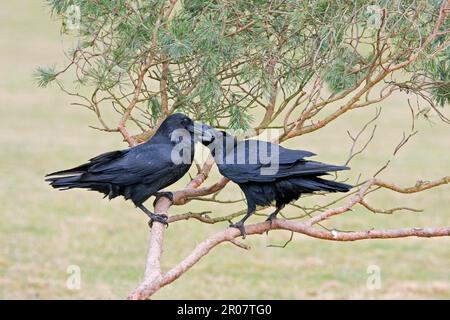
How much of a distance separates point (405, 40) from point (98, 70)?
1.41m

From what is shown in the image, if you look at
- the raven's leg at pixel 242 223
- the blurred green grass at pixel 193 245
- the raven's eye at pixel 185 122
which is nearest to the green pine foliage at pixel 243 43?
the raven's eye at pixel 185 122

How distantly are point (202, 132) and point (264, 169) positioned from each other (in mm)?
328

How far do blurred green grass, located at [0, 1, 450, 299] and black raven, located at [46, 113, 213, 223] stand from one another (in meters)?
2.68

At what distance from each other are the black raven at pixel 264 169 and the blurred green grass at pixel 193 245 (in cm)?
259

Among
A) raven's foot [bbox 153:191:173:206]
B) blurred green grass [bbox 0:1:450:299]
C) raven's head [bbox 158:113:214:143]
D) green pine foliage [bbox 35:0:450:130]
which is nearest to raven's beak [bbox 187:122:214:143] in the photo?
raven's head [bbox 158:113:214:143]

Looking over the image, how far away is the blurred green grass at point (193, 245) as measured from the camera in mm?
10133

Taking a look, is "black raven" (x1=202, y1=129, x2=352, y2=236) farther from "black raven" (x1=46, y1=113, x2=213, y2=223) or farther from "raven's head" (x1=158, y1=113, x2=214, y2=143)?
"black raven" (x1=46, y1=113, x2=213, y2=223)

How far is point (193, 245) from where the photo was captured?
11.9 m

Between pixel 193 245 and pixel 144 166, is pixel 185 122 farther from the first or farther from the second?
pixel 193 245

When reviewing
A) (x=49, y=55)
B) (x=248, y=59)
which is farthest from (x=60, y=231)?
(x=49, y=55)

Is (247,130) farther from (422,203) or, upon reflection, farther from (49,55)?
(49,55)

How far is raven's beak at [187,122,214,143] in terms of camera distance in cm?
420

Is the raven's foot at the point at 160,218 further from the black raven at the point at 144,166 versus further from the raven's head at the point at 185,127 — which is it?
the raven's head at the point at 185,127

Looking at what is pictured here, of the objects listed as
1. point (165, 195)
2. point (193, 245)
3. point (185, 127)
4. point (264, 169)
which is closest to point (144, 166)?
point (165, 195)
